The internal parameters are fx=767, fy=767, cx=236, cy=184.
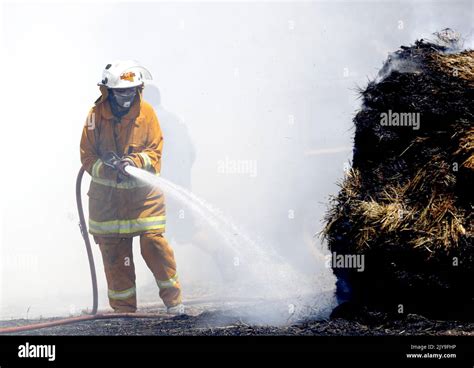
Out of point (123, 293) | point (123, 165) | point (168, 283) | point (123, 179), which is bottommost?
point (123, 293)

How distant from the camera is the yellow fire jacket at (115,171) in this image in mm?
9461

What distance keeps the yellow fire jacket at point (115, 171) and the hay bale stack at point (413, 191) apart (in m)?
2.51

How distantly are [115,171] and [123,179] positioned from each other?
0.46 ft

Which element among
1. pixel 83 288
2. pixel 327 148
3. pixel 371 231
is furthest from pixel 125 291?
pixel 327 148

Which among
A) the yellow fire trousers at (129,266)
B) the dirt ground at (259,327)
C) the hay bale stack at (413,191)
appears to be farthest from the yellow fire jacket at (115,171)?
the hay bale stack at (413,191)

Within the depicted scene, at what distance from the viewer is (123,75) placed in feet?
31.2

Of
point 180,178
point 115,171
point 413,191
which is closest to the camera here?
point 413,191

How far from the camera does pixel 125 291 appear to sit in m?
9.80

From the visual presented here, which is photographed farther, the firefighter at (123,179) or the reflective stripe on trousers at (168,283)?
the reflective stripe on trousers at (168,283)

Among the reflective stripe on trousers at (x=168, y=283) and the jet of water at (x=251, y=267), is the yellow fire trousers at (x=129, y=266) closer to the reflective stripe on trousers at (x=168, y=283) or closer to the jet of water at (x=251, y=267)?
the reflective stripe on trousers at (x=168, y=283)

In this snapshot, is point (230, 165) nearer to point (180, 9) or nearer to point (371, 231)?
point (180, 9)

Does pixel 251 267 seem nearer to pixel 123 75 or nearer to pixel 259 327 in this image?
pixel 259 327

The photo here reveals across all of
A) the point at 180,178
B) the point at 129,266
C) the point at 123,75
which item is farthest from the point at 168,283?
the point at 123,75

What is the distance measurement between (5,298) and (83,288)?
65.8 inches
